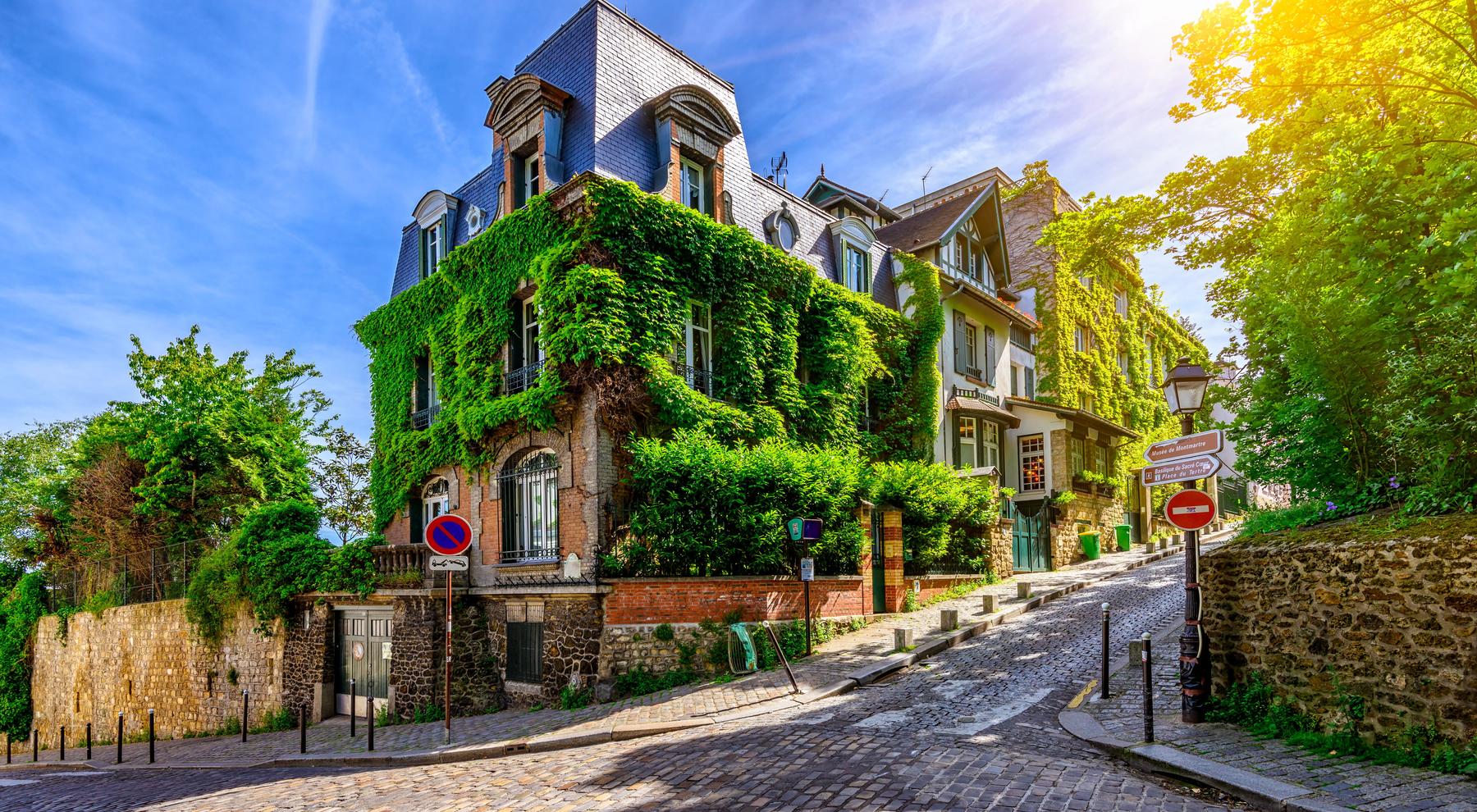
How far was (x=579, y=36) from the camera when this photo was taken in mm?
18734

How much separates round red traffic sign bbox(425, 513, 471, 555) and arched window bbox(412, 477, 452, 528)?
7806 mm

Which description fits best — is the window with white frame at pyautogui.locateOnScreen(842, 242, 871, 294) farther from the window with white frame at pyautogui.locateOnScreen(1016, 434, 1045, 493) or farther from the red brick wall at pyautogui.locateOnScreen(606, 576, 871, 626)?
the red brick wall at pyautogui.locateOnScreen(606, 576, 871, 626)

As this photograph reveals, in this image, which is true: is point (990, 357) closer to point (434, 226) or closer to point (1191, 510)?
point (434, 226)

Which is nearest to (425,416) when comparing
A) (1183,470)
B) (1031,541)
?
(1183,470)

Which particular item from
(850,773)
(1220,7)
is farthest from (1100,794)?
(1220,7)

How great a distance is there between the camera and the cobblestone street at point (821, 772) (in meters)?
6.93

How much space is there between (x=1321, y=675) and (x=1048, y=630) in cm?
773

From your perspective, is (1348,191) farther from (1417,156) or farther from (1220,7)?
(1220,7)

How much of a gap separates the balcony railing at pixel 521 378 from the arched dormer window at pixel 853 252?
9.19m

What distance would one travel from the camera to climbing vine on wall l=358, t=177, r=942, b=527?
16.3 metres

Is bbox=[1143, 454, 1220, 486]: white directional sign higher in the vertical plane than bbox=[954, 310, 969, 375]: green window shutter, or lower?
lower

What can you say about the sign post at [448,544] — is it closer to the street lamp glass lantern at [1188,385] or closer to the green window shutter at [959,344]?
the street lamp glass lantern at [1188,385]

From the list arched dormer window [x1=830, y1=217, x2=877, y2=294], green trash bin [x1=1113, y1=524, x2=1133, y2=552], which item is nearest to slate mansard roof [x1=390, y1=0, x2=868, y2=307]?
arched dormer window [x1=830, y1=217, x2=877, y2=294]

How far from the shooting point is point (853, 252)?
24047 millimetres
